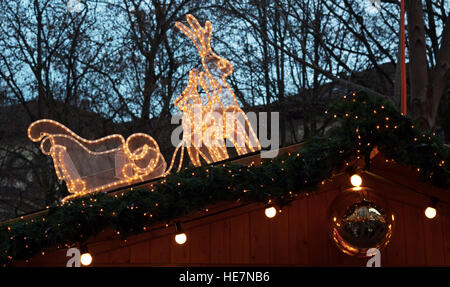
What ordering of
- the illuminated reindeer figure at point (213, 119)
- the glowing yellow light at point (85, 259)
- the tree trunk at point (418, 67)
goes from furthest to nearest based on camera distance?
the tree trunk at point (418, 67) < the illuminated reindeer figure at point (213, 119) < the glowing yellow light at point (85, 259)

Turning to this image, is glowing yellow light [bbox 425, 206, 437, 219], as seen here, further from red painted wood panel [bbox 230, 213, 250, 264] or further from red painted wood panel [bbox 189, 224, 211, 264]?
red painted wood panel [bbox 189, 224, 211, 264]

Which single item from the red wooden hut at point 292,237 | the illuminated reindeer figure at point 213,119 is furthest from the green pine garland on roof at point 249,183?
the illuminated reindeer figure at point 213,119

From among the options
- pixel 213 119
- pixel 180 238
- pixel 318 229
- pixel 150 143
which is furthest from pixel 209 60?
pixel 180 238

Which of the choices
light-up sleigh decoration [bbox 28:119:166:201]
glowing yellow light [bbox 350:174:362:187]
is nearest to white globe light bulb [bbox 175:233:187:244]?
glowing yellow light [bbox 350:174:362:187]

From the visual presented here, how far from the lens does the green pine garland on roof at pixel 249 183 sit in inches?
203

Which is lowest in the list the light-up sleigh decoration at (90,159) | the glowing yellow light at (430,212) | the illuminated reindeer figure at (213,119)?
the glowing yellow light at (430,212)

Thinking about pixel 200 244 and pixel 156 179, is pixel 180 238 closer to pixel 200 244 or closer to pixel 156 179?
pixel 200 244

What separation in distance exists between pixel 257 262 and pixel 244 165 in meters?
1.11

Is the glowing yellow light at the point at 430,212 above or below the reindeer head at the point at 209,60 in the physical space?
below

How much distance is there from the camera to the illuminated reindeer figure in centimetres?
840

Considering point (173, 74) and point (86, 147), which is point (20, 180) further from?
Answer: point (86, 147)

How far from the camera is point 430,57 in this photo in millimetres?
16047

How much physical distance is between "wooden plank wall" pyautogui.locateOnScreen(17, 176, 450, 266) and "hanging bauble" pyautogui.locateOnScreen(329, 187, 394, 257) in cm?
61

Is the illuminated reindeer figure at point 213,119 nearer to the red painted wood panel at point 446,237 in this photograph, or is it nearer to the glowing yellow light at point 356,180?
the glowing yellow light at point 356,180
